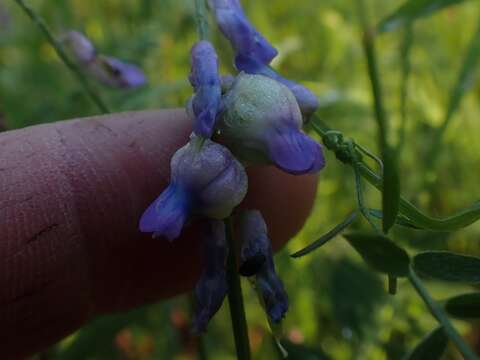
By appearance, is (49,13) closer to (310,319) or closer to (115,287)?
(310,319)

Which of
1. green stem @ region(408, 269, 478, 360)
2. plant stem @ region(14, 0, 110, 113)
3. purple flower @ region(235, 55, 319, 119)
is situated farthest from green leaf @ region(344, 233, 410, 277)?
plant stem @ region(14, 0, 110, 113)

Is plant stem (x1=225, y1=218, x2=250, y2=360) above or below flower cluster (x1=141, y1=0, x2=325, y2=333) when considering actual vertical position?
below

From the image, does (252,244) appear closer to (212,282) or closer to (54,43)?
(212,282)

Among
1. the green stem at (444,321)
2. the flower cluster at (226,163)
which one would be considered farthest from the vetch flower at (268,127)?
the green stem at (444,321)

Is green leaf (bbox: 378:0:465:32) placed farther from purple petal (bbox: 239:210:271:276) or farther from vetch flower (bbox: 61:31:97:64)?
vetch flower (bbox: 61:31:97:64)

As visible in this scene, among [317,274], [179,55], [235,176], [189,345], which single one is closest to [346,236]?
[235,176]

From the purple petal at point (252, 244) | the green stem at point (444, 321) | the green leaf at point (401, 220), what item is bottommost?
the green stem at point (444, 321)

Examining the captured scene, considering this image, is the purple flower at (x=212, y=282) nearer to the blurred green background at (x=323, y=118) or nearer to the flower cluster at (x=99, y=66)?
the blurred green background at (x=323, y=118)
